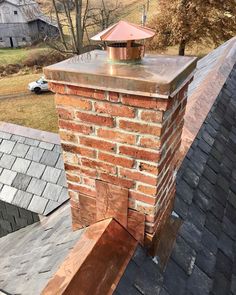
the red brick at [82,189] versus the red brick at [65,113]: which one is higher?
the red brick at [65,113]

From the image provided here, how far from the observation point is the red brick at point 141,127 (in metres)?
1.73

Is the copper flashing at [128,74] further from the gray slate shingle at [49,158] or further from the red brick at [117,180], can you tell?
the gray slate shingle at [49,158]

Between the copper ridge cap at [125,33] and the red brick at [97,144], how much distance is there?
0.65 meters

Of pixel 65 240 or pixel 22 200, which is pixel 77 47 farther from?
pixel 65 240

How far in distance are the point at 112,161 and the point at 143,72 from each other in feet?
2.00

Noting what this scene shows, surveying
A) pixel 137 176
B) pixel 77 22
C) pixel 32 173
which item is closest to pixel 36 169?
pixel 32 173

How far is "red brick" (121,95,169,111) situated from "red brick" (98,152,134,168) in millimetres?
383

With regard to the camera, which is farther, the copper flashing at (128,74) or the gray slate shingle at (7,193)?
the gray slate shingle at (7,193)

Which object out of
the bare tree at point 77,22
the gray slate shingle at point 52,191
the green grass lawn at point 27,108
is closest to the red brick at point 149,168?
the gray slate shingle at point 52,191

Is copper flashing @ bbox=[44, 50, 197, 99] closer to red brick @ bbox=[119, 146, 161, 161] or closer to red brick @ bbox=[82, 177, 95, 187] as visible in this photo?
red brick @ bbox=[119, 146, 161, 161]

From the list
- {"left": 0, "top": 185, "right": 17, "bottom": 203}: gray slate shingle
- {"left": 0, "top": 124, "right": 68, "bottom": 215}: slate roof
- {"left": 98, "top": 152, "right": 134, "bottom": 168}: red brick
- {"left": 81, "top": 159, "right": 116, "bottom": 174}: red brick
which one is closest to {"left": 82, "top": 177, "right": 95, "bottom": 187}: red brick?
{"left": 81, "top": 159, "right": 116, "bottom": 174}: red brick

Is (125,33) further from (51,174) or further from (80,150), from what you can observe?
(51,174)

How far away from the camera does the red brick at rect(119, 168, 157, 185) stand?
6.19 ft

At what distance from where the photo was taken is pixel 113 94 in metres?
1.73
